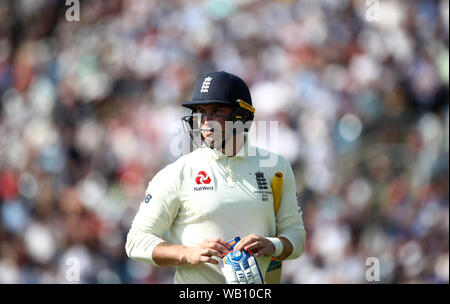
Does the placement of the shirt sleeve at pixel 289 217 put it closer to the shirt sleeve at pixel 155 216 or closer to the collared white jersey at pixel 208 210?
the collared white jersey at pixel 208 210

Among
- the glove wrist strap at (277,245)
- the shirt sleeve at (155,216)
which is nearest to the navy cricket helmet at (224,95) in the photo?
the shirt sleeve at (155,216)

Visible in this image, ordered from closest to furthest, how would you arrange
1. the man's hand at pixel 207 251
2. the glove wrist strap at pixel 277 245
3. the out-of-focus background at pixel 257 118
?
the man's hand at pixel 207 251 < the glove wrist strap at pixel 277 245 < the out-of-focus background at pixel 257 118

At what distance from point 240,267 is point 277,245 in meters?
0.23

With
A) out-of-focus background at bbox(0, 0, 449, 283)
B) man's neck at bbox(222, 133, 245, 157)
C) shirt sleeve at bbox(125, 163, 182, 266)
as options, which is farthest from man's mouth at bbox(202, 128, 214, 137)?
out-of-focus background at bbox(0, 0, 449, 283)

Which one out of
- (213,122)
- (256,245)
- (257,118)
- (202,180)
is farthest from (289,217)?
(257,118)

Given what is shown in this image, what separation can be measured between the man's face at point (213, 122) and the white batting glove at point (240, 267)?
19.8 inches

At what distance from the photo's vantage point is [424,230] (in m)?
5.60

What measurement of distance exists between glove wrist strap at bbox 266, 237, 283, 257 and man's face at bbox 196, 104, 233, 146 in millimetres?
528

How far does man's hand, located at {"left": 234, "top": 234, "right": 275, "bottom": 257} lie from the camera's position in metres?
2.57

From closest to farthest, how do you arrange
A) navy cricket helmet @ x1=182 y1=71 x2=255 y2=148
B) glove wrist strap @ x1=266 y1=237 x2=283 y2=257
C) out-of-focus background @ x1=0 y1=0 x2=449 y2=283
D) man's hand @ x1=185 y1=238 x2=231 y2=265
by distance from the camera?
man's hand @ x1=185 y1=238 x2=231 y2=265, glove wrist strap @ x1=266 y1=237 x2=283 y2=257, navy cricket helmet @ x1=182 y1=71 x2=255 y2=148, out-of-focus background @ x1=0 y1=0 x2=449 y2=283

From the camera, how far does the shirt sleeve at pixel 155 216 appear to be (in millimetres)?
2695

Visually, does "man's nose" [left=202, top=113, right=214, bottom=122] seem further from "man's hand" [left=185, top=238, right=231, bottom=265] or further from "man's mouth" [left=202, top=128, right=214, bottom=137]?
"man's hand" [left=185, top=238, right=231, bottom=265]

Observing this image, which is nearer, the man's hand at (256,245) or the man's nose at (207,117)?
the man's hand at (256,245)

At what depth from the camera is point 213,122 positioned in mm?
2822
